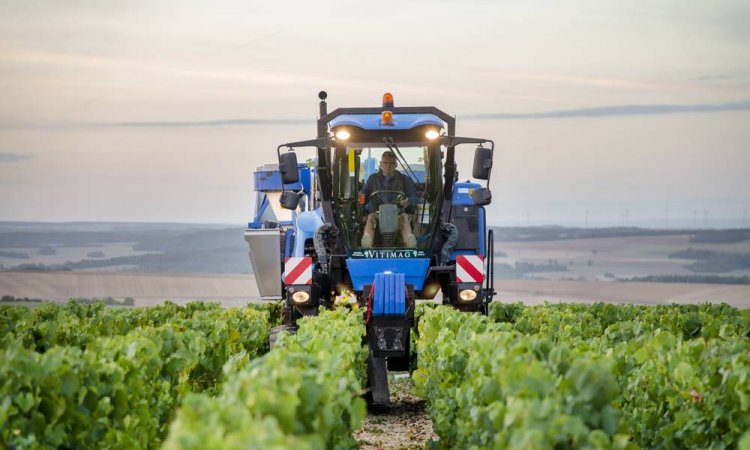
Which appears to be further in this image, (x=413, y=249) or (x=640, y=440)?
(x=413, y=249)

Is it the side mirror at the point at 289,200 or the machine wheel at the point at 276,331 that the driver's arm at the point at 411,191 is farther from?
the machine wheel at the point at 276,331

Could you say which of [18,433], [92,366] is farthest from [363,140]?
[18,433]

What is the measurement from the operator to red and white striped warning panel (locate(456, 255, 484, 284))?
74 cm

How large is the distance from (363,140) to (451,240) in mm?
1998

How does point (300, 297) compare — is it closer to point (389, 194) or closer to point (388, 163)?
point (389, 194)

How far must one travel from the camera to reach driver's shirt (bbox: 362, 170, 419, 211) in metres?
16.7

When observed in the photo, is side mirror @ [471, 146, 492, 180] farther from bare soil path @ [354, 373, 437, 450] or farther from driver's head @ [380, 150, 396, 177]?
bare soil path @ [354, 373, 437, 450]

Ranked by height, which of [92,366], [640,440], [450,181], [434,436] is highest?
[450,181]

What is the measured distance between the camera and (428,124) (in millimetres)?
16531

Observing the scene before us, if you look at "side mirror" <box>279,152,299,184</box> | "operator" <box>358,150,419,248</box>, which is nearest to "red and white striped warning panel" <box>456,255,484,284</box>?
"operator" <box>358,150,419,248</box>

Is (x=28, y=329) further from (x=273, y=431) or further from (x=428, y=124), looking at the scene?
(x=273, y=431)

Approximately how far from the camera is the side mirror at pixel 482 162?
15.8 meters

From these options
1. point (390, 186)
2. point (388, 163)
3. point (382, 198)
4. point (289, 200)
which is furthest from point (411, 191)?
point (289, 200)

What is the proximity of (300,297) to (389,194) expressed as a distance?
199 centimetres
